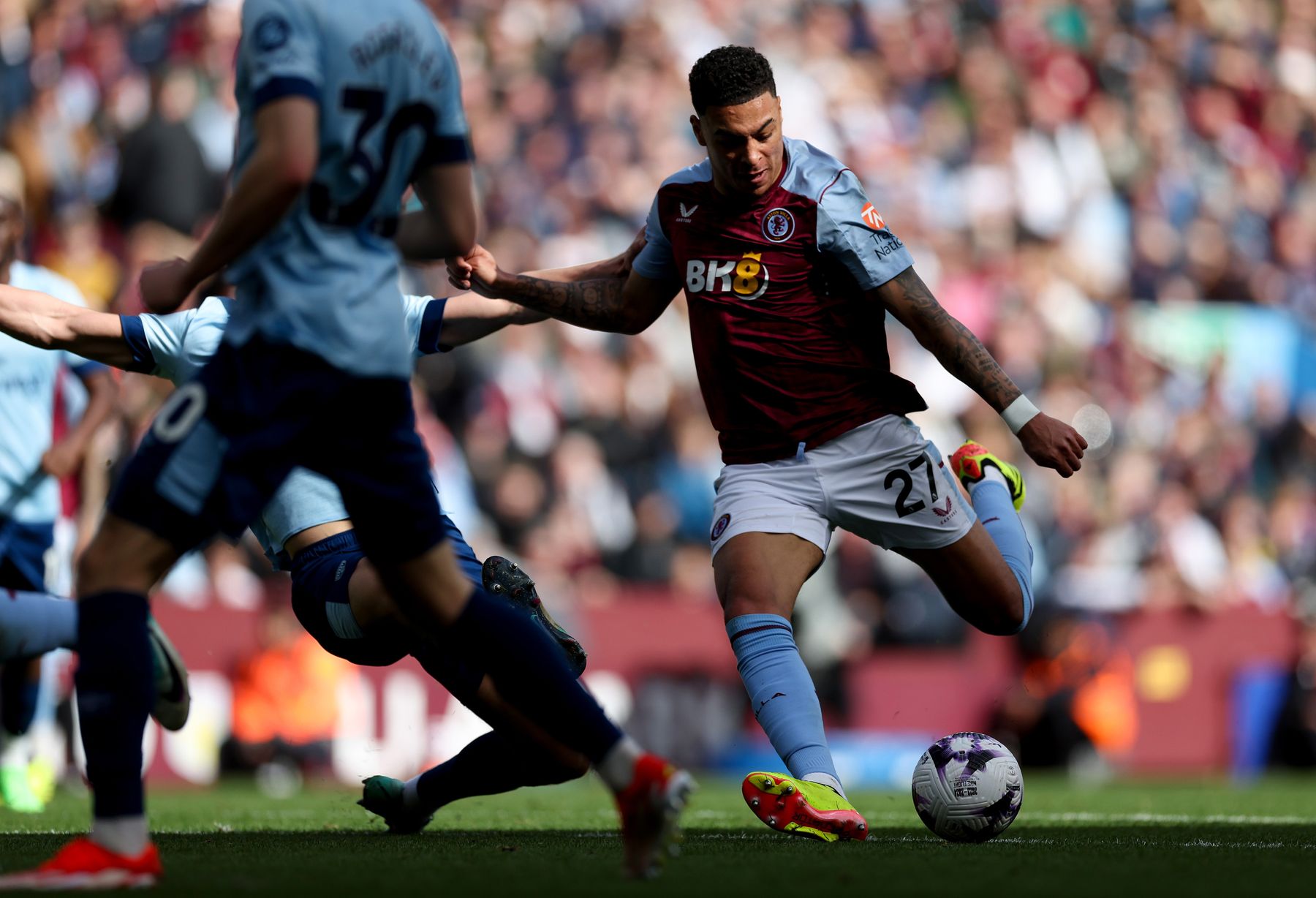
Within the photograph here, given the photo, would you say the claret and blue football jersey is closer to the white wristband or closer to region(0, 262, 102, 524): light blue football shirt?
the white wristband

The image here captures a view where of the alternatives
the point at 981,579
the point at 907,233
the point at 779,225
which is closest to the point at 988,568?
the point at 981,579

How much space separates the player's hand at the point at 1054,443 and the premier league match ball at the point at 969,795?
973 mm

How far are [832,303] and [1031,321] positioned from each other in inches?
376

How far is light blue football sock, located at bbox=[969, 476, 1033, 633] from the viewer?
662 centimetres

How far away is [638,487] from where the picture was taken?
41.6 ft

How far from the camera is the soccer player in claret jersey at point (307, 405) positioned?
4098 mm

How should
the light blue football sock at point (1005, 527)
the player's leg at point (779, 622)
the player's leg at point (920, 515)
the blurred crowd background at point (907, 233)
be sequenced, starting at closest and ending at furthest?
the player's leg at point (779, 622) < the player's leg at point (920, 515) < the light blue football sock at point (1005, 527) < the blurred crowd background at point (907, 233)

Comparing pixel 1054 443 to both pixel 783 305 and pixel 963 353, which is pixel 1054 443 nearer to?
pixel 963 353

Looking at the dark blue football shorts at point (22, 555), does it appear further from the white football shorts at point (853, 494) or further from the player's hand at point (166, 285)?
the player's hand at point (166, 285)

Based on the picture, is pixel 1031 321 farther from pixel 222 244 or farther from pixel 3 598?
pixel 222 244

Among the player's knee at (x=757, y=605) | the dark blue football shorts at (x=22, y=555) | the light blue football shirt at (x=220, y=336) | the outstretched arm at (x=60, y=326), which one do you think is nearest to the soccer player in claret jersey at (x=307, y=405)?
the outstretched arm at (x=60, y=326)

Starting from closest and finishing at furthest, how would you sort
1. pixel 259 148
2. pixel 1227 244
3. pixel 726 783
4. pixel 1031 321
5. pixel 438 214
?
pixel 259 148, pixel 438 214, pixel 726 783, pixel 1031 321, pixel 1227 244

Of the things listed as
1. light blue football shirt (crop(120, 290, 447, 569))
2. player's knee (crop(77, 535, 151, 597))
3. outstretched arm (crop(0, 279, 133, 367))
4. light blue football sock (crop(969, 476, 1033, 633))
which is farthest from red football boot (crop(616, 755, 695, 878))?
light blue football sock (crop(969, 476, 1033, 633))

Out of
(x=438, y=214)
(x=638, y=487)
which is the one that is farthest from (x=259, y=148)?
(x=638, y=487)
